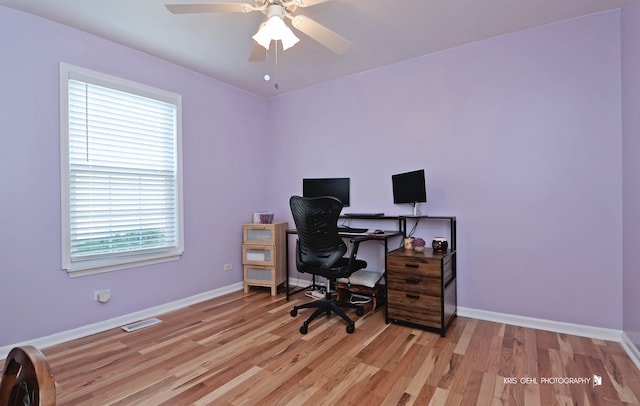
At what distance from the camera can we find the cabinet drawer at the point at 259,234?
3828 millimetres

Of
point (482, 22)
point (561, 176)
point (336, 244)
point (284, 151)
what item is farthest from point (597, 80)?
point (284, 151)

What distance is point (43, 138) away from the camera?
8.24 ft

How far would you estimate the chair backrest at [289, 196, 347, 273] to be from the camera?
2.73 m

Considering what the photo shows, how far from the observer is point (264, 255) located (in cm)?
389

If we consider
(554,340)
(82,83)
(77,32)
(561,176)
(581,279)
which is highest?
(77,32)

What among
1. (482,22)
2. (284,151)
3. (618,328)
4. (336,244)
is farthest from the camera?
(284,151)

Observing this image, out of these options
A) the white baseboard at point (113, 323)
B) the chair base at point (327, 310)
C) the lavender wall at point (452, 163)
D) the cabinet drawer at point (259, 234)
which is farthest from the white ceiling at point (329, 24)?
the white baseboard at point (113, 323)

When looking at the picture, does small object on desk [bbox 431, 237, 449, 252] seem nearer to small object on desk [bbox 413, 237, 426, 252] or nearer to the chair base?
small object on desk [bbox 413, 237, 426, 252]

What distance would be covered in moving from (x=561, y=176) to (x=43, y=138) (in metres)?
4.25

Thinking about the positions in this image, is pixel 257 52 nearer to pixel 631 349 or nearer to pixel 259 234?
pixel 259 234

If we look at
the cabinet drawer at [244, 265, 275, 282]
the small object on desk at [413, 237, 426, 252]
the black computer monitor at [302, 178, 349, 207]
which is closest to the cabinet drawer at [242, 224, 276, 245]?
the cabinet drawer at [244, 265, 275, 282]

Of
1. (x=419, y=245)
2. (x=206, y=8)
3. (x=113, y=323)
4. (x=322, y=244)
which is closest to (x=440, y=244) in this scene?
(x=419, y=245)

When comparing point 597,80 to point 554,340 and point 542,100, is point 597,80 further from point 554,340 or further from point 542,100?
point 554,340

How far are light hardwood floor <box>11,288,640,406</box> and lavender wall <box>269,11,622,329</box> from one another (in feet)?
1.42
